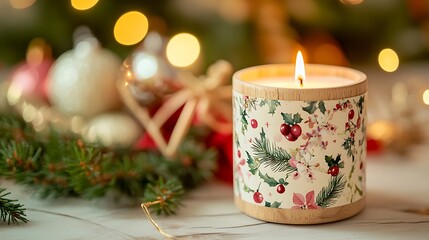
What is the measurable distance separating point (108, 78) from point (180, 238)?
1.34 feet

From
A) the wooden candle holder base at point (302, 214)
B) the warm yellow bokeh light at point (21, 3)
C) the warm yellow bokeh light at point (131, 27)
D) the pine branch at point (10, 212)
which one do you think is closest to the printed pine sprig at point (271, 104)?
the wooden candle holder base at point (302, 214)

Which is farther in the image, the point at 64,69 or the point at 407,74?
the point at 407,74

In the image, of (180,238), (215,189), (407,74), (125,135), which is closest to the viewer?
(180,238)

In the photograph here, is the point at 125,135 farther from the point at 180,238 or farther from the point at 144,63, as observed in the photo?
the point at 180,238

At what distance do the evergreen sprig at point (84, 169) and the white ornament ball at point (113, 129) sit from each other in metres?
0.11

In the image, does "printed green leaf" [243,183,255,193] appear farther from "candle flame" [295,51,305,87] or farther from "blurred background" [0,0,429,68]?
"blurred background" [0,0,429,68]

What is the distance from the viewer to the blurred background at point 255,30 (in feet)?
4.26

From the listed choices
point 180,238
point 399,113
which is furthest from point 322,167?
point 399,113

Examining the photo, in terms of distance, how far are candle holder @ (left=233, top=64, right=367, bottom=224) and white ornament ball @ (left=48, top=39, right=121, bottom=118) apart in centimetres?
35

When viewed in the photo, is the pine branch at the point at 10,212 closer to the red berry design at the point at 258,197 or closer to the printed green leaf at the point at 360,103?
the red berry design at the point at 258,197

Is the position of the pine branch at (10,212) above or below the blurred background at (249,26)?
below

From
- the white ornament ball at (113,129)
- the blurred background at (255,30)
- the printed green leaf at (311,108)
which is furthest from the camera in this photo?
the blurred background at (255,30)

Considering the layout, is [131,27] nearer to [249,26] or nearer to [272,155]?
[249,26]

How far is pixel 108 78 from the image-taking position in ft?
3.46
